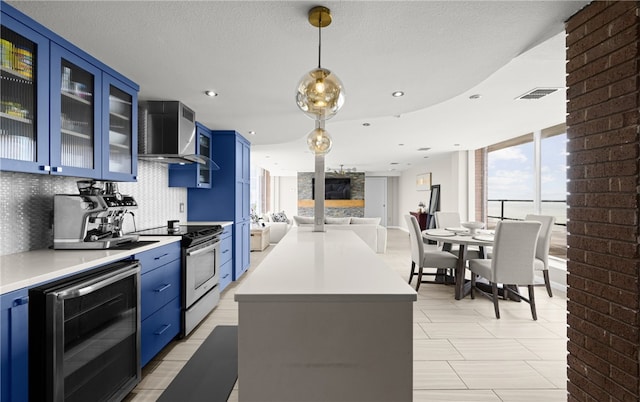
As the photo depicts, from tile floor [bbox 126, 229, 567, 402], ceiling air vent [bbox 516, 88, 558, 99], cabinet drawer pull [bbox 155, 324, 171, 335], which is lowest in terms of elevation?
tile floor [bbox 126, 229, 567, 402]

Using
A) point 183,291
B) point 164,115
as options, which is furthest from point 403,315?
point 164,115

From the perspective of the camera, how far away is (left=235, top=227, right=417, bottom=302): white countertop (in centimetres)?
110

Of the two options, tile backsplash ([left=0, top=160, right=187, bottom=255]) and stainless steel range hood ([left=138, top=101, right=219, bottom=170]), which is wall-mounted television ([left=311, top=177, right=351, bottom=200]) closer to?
stainless steel range hood ([left=138, top=101, right=219, bottom=170])

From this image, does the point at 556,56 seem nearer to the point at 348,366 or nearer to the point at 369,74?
the point at 369,74

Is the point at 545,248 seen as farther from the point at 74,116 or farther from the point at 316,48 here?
the point at 74,116

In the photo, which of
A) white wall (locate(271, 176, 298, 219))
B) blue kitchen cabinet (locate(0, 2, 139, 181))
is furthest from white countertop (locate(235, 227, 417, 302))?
white wall (locate(271, 176, 298, 219))

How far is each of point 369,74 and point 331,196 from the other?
10.4 metres

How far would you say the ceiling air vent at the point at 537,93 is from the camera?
326 centimetres

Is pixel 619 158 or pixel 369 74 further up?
pixel 369 74

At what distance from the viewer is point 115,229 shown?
7.48ft

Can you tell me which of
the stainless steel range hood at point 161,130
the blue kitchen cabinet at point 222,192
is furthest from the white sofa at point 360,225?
the stainless steel range hood at point 161,130

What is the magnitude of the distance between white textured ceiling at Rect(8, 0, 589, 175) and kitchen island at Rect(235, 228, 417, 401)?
143cm

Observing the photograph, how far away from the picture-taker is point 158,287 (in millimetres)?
2426

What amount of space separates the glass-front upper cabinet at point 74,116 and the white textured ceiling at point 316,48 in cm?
15
